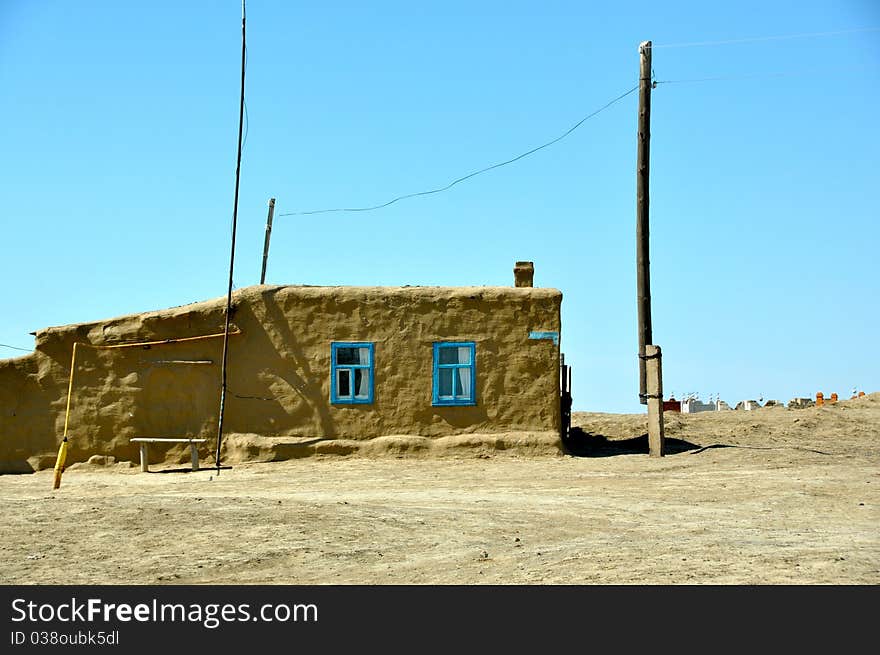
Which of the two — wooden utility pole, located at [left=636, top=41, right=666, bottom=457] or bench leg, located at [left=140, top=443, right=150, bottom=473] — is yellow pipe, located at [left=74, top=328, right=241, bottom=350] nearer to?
bench leg, located at [left=140, top=443, right=150, bottom=473]

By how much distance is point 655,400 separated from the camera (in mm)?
19750

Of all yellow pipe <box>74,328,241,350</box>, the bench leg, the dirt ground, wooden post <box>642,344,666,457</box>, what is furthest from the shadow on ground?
the bench leg

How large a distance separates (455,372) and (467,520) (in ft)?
25.7

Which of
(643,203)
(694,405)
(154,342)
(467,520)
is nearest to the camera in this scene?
(467,520)

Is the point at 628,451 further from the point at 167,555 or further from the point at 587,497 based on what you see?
the point at 167,555

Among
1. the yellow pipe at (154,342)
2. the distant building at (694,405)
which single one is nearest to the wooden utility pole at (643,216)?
the yellow pipe at (154,342)

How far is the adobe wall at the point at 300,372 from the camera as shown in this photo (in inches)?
789

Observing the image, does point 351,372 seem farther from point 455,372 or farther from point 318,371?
point 455,372

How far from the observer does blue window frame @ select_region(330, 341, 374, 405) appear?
2009cm

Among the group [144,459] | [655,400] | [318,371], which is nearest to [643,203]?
[655,400]

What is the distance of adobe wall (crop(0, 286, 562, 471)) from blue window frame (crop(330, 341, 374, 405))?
12 cm

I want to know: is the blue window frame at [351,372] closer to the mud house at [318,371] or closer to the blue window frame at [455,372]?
the mud house at [318,371]
